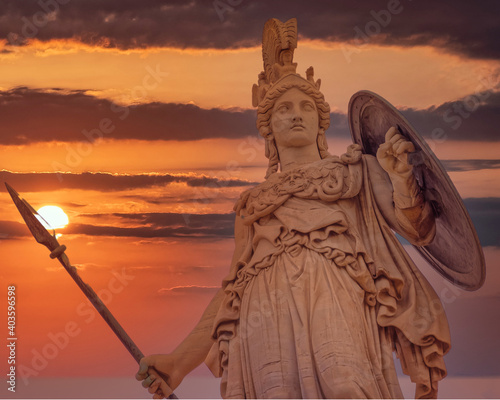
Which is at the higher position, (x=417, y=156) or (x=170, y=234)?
(x=170, y=234)

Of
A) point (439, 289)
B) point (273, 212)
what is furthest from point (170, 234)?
point (273, 212)

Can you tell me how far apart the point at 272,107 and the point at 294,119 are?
0.27 meters

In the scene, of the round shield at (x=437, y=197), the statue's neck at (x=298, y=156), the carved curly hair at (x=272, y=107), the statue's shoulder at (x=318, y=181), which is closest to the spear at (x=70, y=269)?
the statue's shoulder at (x=318, y=181)

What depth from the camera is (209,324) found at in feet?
35.3

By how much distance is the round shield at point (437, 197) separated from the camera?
9703 mm

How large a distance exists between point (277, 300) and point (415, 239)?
1.30 meters

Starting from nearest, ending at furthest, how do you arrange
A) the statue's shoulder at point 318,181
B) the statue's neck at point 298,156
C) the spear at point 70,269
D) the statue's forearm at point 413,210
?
the statue's forearm at point 413,210
the statue's shoulder at point 318,181
the spear at point 70,269
the statue's neck at point 298,156

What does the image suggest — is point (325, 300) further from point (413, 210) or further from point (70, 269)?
point (70, 269)

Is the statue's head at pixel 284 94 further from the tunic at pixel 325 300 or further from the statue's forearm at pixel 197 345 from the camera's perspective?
the statue's forearm at pixel 197 345

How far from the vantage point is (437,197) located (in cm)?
998

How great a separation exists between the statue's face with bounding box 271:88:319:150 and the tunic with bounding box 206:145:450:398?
346 millimetres

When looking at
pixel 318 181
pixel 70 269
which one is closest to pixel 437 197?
pixel 318 181

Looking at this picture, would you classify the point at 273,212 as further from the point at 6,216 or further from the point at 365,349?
the point at 6,216

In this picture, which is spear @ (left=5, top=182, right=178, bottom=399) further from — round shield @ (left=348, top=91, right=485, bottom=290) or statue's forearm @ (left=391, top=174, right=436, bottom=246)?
round shield @ (left=348, top=91, right=485, bottom=290)
